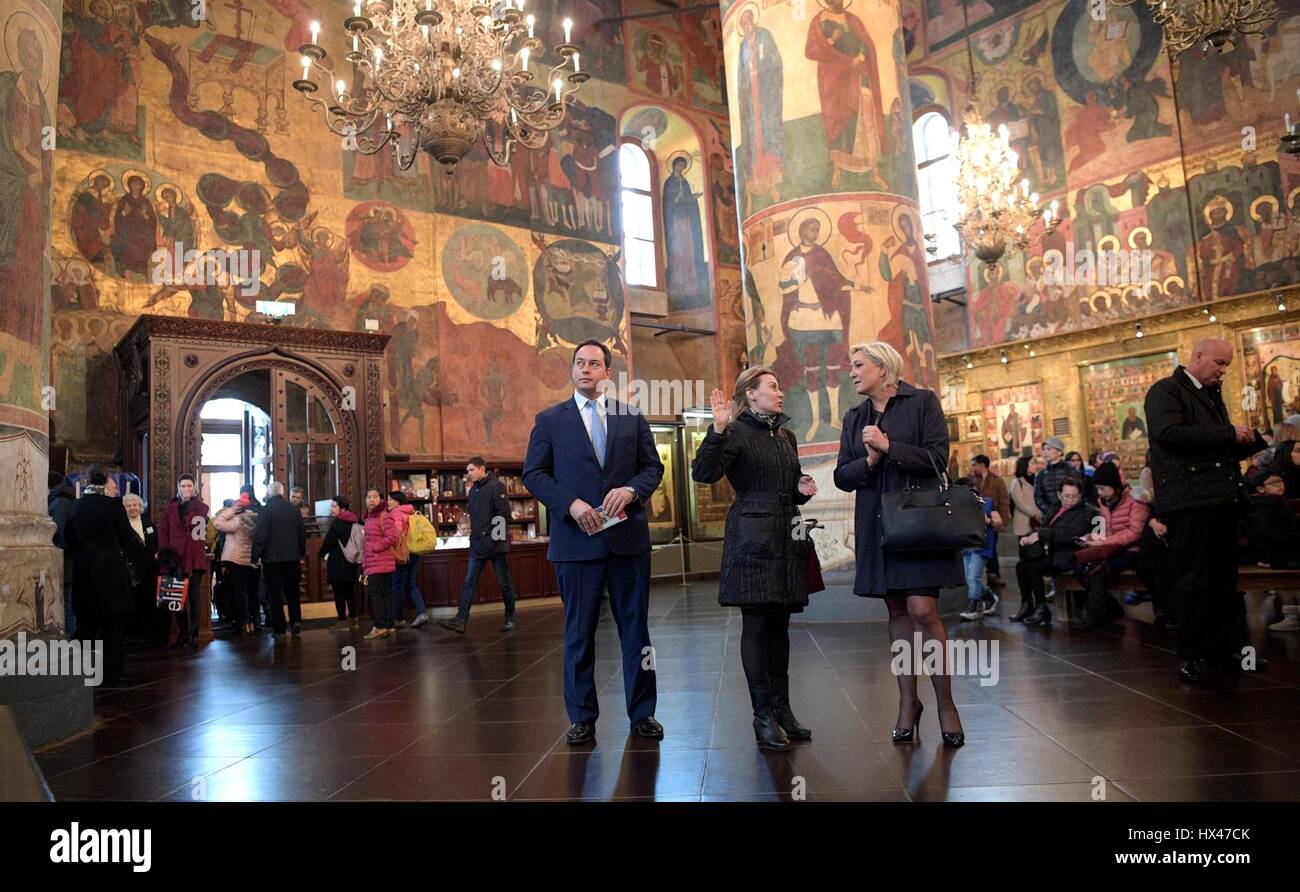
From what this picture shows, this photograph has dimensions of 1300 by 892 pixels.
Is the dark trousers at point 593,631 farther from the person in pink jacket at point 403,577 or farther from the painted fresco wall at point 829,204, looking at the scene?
the person in pink jacket at point 403,577

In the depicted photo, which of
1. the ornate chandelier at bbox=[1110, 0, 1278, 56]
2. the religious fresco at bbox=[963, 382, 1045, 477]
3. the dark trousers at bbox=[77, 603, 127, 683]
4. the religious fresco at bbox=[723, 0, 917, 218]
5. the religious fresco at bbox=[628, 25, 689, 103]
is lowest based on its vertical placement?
the dark trousers at bbox=[77, 603, 127, 683]

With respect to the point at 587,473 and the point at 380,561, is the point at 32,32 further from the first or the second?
the point at 380,561

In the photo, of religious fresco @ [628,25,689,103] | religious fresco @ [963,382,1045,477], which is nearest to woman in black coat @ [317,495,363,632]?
religious fresco @ [628,25,689,103]

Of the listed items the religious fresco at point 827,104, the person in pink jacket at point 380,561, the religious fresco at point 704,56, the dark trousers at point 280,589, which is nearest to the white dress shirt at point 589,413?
the religious fresco at point 827,104

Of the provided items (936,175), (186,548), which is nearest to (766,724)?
(186,548)

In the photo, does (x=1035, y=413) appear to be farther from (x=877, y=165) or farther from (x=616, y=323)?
(x=877, y=165)

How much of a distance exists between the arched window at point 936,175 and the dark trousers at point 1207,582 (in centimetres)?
1729

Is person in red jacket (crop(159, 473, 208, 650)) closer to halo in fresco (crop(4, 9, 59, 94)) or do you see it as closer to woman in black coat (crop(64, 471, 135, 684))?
woman in black coat (crop(64, 471, 135, 684))

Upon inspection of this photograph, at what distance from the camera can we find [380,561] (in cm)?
1036

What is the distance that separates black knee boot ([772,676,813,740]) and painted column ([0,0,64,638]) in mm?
4013

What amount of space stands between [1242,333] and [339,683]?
15.9 m

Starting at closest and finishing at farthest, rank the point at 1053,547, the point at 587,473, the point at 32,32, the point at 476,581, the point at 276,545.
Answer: the point at 587,473 < the point at 32,32 < the point at 1053,547 < the point at 476,581 < the point at 276,545

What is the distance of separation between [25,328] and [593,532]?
3.58 metres

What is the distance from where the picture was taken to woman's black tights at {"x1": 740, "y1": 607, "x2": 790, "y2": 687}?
415cm
